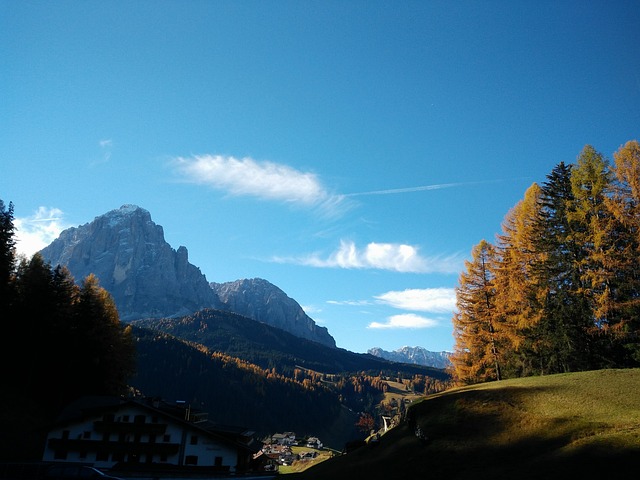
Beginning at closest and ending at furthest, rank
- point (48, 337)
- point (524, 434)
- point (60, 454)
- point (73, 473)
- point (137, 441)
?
1. point (73, 473)
2. point (524, 434)
3. point (60, 454)
4. point (137, 441)
5. point (48, 337)

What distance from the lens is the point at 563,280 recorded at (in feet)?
125

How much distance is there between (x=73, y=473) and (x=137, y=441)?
21558 mm

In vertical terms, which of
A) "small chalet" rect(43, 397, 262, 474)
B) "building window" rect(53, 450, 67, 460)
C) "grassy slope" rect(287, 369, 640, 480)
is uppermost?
"grassy slope" rect(287, 369, 640, 480)

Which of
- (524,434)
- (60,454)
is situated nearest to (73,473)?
(60,454)

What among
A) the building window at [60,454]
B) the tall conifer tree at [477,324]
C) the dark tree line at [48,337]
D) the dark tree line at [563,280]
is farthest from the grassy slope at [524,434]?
the dark tree line at [48,337]

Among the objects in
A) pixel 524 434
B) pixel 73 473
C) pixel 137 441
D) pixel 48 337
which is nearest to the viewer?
pixel 73 473

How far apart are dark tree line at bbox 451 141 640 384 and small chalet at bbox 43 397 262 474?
97.7 ft

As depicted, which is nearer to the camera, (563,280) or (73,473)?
(73,473)

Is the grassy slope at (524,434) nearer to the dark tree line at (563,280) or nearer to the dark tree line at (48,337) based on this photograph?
the dark tree line at (563,280)

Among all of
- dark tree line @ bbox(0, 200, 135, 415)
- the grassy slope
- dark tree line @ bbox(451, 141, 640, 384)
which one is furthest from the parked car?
dark tree line @ bbox(451, 141, 640, 384)

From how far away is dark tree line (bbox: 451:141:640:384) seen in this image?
109ft

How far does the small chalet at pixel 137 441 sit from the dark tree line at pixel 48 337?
11.0 meters

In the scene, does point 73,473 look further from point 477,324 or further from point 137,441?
point 477,324

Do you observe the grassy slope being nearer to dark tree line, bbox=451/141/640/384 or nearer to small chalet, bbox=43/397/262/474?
dark tree line, bbox=451/141/640/384
